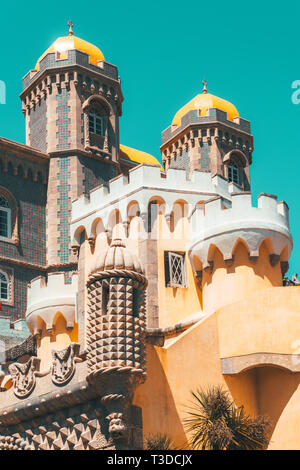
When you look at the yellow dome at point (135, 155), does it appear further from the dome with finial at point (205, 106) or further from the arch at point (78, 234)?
the arch at point (78, 234)

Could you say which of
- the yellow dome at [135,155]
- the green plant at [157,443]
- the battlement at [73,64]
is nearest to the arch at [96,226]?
the green plant at [157,443]

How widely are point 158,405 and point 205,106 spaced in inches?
1074

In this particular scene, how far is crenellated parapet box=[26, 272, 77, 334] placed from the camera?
34.7m

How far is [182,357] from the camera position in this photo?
25.4 m

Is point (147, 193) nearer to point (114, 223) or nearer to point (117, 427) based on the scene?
point (114, 223)

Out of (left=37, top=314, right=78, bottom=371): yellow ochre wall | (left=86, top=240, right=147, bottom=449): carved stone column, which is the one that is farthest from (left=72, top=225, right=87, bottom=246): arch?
(left=86, top=240, right=147, bottom=449): carved stone column

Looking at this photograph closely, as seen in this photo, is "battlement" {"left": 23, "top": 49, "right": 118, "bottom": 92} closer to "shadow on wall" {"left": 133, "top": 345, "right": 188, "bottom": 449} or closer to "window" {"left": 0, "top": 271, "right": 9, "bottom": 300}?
"window" {"left": 0, "top": 271, "right": 9, "bottom": 300}

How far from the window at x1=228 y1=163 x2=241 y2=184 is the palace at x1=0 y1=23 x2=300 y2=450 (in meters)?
8.66

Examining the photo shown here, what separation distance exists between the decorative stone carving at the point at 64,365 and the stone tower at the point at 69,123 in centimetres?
1777

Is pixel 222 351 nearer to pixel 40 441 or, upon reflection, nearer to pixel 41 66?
pixel 40 441

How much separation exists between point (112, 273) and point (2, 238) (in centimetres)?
2046

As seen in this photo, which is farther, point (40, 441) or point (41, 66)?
point (41, 66)

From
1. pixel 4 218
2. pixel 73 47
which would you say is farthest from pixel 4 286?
pixel 73 47
